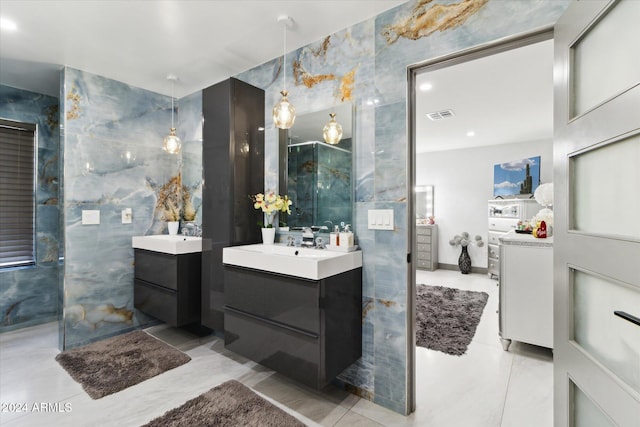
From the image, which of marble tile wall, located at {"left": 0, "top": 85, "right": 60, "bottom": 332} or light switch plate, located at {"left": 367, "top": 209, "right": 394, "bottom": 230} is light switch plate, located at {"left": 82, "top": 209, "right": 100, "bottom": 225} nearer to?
marble tile wall, located at {"left": 0, "top": 85, "right": 60, "bottom": 332}

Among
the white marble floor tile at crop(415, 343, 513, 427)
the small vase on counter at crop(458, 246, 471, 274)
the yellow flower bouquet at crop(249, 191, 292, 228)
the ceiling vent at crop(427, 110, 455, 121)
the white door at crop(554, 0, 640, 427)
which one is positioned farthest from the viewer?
the small vase on counter at crop(458, 246, 471, 274)

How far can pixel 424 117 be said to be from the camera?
166 inches

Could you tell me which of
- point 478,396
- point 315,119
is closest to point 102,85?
point 315,119

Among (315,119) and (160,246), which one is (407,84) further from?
(160,246)

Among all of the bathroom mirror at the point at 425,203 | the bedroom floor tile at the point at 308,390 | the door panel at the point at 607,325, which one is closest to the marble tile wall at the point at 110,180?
the bedroom floor tile at the point at 308,390

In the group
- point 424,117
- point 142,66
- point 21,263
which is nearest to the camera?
point 142,66

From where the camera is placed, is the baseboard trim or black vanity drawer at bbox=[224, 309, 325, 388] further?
the baseboard trim

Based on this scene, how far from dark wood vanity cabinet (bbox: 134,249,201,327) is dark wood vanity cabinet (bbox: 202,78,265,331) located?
0.15 metres

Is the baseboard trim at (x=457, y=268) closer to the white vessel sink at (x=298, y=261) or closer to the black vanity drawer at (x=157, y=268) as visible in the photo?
the white vessel sink at (x=298, y=261)

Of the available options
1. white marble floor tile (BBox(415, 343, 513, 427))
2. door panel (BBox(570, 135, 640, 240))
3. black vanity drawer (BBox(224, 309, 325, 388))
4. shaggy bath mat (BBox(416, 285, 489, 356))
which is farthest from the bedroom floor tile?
door panel (BBox(570, 135, 640, 240))

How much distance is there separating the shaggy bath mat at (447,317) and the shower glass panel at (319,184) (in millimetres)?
1577

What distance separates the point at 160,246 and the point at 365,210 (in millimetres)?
1928

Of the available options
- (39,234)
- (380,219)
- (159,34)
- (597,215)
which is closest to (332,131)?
(380,219)

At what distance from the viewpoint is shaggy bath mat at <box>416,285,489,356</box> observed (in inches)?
113
